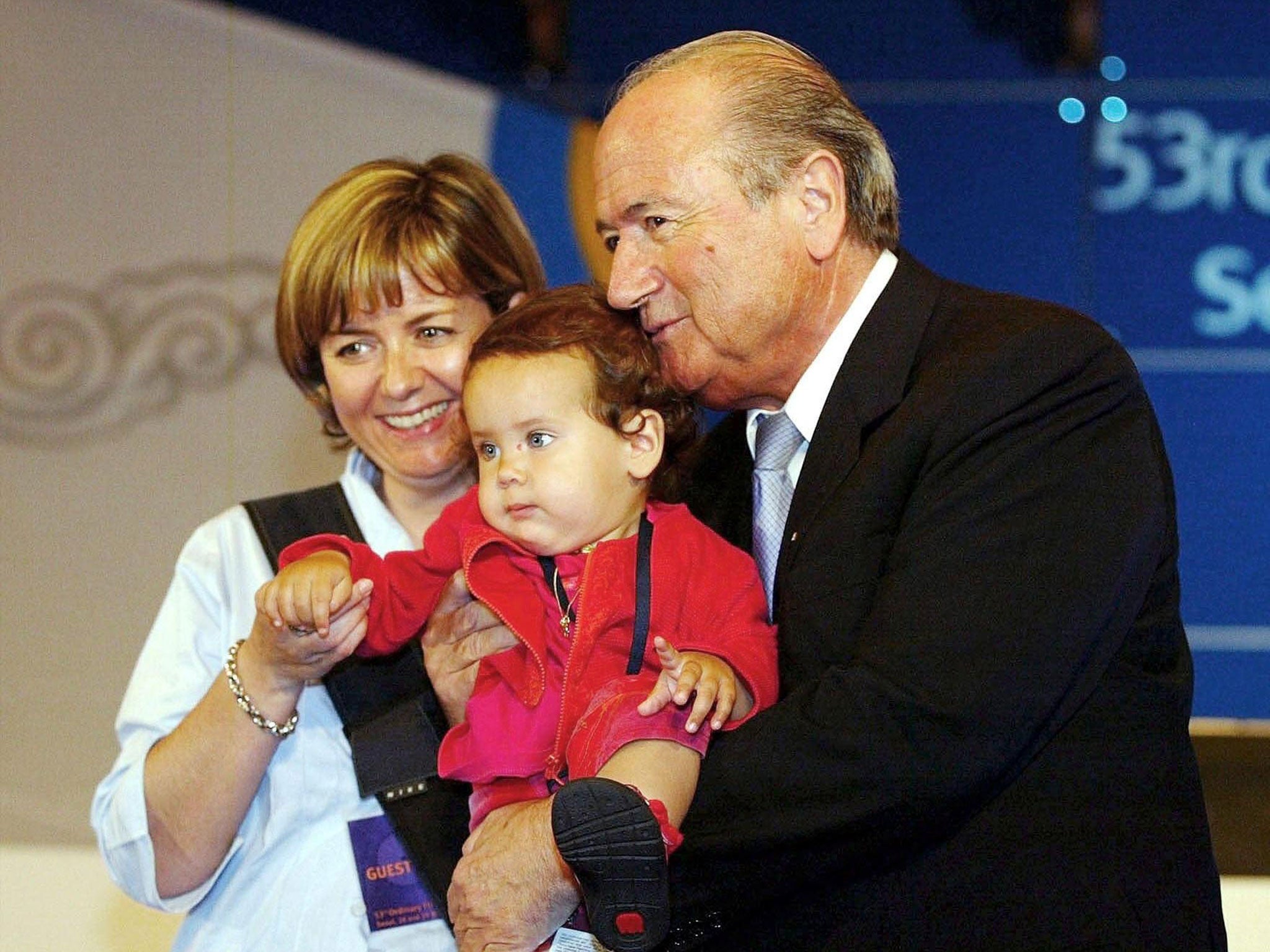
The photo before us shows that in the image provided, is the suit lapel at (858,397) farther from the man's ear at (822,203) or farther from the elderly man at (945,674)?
the man's ear at (822,203)

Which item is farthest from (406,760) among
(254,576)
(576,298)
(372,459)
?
(576,298)

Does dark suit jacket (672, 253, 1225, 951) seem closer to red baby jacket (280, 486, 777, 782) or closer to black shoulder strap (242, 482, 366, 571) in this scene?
red baby jacket (280, 486, 777, 782)

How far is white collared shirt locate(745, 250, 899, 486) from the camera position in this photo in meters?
2.11

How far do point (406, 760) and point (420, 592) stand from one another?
0.24m

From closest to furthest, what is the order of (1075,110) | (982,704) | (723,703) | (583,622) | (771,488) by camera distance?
1. (982,704)
2. (723,703)
3. (583,622)
4. (771,488)
5. (1075,110)

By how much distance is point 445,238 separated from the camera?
237 cm

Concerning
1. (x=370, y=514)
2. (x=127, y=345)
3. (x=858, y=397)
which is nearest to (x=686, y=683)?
(x=858, y=397)

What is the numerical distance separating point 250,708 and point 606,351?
2.29ft

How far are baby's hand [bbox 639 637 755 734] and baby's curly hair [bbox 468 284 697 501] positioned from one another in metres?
0.38

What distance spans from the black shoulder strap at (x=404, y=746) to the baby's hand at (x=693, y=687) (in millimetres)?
481

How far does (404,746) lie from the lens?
2164mm

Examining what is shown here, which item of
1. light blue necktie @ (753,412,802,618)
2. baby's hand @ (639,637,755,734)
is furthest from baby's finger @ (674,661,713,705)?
light blue necktie @ (753,412,802,618)

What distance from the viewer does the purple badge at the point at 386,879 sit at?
84.5 inches

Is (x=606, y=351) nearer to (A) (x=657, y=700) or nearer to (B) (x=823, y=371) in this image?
(B) (x=823, y=371)
